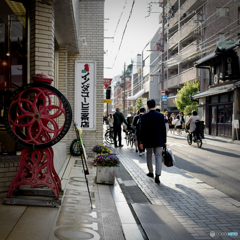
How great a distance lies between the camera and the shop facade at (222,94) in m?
20.0

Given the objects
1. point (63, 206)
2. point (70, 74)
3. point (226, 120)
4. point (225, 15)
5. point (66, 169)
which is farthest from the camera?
point (225, 15)

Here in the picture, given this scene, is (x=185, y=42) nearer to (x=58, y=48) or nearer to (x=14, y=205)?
(x=58, y=48)

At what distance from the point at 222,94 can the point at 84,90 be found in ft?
49.8

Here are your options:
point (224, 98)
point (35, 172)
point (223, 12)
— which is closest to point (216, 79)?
point (224, 98)

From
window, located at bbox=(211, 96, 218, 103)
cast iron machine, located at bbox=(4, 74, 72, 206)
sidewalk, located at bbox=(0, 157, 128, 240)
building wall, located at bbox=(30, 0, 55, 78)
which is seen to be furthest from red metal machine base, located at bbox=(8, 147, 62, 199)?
window, located at bbox=(211, 96, 218, 103)

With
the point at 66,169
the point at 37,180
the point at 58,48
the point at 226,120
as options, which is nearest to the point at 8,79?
the point at 37,180

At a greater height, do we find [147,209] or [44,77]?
[44,77]

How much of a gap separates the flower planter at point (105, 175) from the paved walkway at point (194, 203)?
0.77 metres

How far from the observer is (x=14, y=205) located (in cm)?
434

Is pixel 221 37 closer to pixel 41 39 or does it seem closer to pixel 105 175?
pixel 105 175

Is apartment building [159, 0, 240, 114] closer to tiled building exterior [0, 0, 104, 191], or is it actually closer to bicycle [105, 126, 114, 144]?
bicycle [105, 126, 114, 144]

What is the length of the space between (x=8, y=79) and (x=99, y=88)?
5.51 m

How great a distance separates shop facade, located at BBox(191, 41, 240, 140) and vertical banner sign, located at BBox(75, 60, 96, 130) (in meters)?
11.9

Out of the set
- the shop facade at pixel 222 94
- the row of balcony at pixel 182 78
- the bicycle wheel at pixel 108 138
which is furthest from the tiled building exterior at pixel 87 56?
the row of balcony at pixel 182 78
